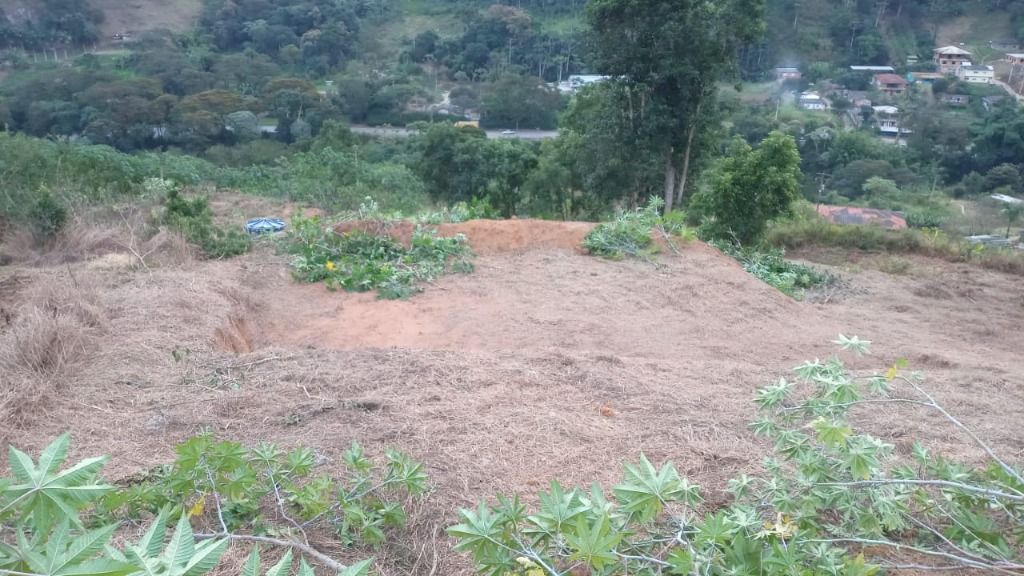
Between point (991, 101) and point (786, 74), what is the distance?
7834 mm

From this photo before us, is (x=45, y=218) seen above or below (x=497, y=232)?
above

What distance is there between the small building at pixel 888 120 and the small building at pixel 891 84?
1.93 m

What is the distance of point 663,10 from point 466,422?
33.4ft

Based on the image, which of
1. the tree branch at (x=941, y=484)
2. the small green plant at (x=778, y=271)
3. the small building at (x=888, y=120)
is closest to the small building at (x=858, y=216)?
the small green plant at (x=778, y=271)

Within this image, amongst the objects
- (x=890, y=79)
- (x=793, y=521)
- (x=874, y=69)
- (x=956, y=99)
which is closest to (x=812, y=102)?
(x=890, y=79)

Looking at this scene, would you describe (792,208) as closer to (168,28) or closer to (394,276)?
(394,276)

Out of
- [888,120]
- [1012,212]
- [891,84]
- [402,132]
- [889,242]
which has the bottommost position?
[402,132]

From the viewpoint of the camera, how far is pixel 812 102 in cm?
2909

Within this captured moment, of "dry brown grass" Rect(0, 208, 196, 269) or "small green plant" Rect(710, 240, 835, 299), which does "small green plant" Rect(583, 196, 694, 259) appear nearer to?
"small green plant" Rect(710, 240, 835, 299)

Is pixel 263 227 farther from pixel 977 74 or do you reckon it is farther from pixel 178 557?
pixel 977 74

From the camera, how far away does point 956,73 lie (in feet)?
96.5

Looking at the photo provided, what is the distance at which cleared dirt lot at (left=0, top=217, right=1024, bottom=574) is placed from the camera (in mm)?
3361

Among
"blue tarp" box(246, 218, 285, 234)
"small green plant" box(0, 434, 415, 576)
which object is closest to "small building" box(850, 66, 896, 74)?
"blue tarp" box(246, 218, 285, 234)

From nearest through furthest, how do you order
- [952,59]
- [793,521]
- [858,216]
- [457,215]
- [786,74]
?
[793,521] → [457,215] → [858,216] → [952,59] → [786,74]
